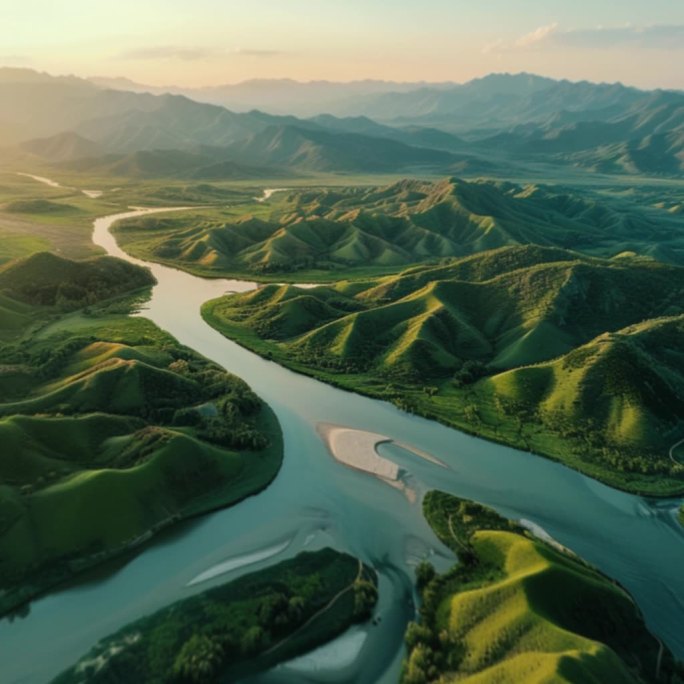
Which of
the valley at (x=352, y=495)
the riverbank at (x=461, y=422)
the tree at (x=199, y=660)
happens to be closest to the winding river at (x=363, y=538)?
the valley at (x=352, y=495)

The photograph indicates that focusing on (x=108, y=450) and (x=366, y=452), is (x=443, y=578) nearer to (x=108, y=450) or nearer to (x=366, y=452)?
(x=366, y=452)

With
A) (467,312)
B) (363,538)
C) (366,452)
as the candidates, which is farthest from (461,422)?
(467,312)

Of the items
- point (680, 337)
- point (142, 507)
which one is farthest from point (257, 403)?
point (680, 337)

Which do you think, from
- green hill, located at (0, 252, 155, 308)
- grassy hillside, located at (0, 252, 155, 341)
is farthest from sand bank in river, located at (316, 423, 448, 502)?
green hill, located at (0, 252, 155, 308)

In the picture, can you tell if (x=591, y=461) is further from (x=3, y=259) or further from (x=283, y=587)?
(x=3, y=259)

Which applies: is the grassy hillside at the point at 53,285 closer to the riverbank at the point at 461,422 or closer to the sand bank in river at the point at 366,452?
the riverbank at the point at 461,422

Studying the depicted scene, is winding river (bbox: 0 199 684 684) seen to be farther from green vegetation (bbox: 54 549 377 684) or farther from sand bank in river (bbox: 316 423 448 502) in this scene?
green vegetation (bbox: 54 549 377 684)
